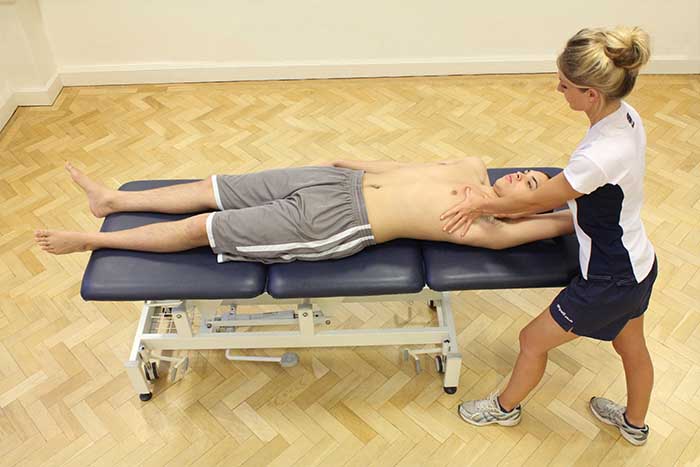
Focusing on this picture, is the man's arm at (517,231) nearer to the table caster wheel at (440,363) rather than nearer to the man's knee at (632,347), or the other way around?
the man's knee at (632,347)

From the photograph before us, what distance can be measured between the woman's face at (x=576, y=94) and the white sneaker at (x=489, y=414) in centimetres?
93

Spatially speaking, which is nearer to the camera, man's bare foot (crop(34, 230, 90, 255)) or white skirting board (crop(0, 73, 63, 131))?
man's bare foot (crop(34, 230, 90, 255))

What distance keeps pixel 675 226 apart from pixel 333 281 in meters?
1.65

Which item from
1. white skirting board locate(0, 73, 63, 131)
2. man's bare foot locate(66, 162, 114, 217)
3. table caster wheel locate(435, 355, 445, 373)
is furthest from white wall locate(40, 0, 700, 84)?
table caster wheel locate(435, 355, 445, 373)

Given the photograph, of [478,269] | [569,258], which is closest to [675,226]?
[569,258]

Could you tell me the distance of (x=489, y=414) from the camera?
1.90m

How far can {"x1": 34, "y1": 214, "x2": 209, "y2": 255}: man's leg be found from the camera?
1752 millimetres

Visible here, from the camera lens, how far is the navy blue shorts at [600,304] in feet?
4.96

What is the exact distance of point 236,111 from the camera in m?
3.29

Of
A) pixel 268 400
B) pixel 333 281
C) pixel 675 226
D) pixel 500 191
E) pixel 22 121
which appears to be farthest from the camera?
pixel 22 121

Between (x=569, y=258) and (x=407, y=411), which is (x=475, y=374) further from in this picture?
(x=569, y=258)

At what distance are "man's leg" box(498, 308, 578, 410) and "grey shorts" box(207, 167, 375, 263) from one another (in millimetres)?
505

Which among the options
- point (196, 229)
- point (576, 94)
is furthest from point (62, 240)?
point (576, 94)

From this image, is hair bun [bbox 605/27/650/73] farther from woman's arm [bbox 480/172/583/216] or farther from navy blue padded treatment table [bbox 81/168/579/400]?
navy blue padded treatment table [bbox 81/168/579/400]
